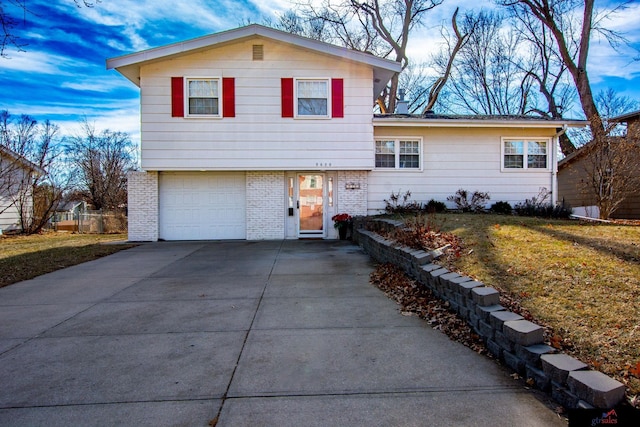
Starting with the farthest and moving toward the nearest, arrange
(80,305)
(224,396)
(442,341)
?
(80,305) → (442,341) → (224,396)

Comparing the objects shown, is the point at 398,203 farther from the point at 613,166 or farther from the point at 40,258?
the point at 40,258

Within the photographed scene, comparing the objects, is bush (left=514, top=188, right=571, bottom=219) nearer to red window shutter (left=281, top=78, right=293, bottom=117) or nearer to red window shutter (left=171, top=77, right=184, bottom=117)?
red window shutter (left=281, top=78, right=293, bottom=117)

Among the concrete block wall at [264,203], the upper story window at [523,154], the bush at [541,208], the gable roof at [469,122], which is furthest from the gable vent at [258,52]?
the bush at [541,208]

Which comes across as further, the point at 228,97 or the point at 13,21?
the point at 228,97

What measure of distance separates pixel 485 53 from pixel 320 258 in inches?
985

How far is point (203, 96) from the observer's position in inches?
487

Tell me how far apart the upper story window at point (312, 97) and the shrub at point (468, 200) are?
201 inches

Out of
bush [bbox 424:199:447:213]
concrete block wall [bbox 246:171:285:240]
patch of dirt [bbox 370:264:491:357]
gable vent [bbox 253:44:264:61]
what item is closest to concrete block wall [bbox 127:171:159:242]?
concrete block wall [bbox 246:171:285:240]

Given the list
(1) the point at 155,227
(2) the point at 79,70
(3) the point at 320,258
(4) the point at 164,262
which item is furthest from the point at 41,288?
(2) the point at 79,70

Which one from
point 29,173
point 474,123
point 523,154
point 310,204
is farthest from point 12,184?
point 523,154

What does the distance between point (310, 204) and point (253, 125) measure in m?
3.17

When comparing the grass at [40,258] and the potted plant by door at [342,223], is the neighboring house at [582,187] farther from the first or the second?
the grass at [40,258]

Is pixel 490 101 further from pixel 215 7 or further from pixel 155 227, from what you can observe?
pixel 155 227

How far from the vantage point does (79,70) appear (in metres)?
13.8
